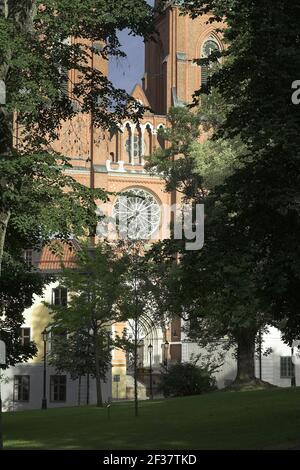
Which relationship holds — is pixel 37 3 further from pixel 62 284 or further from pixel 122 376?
pixel 122 376

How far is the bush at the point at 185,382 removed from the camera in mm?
41119

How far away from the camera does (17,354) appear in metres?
23.5

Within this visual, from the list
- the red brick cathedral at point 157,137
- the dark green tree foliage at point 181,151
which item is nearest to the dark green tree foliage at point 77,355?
the dark green tree foliage at point 181,151

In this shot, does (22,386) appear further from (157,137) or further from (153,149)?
(157,137)

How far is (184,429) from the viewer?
18.9 metres

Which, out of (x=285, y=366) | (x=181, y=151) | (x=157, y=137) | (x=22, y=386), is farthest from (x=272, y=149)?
(x=157, y=137)

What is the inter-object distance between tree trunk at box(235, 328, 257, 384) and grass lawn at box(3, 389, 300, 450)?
8827 millimetres

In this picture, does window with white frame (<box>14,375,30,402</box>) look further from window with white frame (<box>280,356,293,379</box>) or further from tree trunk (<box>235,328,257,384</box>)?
window with white frame (<box>280,356,293,379</box>)

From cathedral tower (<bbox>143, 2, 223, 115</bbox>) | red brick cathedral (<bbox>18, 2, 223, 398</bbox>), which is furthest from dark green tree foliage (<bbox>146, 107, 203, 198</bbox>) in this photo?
cathedral tower (<bbox>143, 2, 223, 115</bbox>)

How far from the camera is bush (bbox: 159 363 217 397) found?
1619 inches

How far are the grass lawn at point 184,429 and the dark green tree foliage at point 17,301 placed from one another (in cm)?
219

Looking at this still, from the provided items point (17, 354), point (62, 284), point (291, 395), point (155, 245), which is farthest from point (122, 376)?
point (155, 245)

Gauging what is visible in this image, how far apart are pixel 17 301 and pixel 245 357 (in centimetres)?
1734

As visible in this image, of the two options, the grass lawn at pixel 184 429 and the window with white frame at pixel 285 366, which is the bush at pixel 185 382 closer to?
the grass lawn at pixel 184 429
